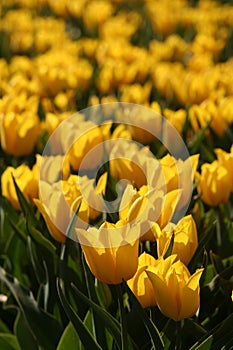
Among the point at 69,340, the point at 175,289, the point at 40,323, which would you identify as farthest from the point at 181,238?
the point at 40,323

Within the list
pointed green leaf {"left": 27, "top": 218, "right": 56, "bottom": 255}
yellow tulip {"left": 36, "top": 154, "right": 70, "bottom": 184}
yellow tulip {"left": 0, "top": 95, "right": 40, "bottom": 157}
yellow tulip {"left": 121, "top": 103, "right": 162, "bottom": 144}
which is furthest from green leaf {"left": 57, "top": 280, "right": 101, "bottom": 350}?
yellow tulip {"left": 121, "top": 103, "right": 162, "bottom": 144}


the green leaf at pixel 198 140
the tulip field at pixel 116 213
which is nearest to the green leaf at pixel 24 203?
the tulip field at pixel 116 213

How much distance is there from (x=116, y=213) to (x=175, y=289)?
0.46m

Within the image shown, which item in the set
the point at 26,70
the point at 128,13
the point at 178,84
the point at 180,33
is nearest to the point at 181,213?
the point at 178,84

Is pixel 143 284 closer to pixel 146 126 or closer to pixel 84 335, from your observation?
pixel 84 335

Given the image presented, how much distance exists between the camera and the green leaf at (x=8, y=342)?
202 centimetres

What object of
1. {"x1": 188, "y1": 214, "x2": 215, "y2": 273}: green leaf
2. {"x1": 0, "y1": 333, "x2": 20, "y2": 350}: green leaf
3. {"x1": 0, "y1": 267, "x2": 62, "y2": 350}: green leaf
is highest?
{"x1": 188, "y1": 214, "x2": 215, "y2": 273}: green leaf

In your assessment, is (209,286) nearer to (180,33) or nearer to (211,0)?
(180,33)

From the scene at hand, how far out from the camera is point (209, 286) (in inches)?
74.6

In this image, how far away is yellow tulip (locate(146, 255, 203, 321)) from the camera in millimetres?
1499

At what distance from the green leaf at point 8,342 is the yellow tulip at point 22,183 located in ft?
1.33

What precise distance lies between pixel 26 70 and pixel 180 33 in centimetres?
203

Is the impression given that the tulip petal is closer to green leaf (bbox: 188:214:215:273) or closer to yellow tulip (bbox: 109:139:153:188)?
green leaf (bbox: 188:214:215:273)

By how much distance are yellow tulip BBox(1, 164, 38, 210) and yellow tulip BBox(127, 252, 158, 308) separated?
2.12 feet
